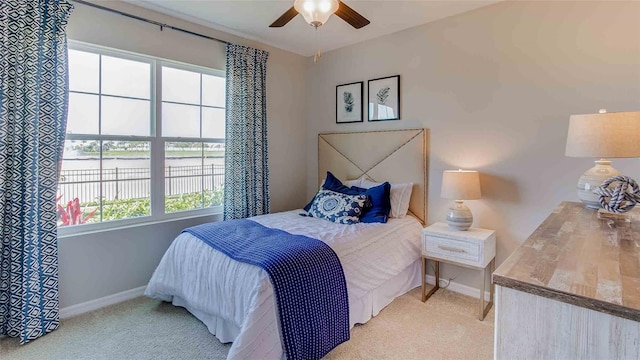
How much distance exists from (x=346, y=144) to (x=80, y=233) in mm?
2726

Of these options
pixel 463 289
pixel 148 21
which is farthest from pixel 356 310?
pixel 148 21

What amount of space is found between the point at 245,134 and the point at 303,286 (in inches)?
81.0

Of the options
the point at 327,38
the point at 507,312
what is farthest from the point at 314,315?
the point at 327,38

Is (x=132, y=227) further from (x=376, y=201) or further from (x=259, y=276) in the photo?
(x=376, y=201)

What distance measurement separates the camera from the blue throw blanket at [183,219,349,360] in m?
1.79

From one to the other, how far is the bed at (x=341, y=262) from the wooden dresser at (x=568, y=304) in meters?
1.22

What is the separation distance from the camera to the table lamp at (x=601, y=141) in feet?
5.42

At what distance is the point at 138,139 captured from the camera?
2.89m

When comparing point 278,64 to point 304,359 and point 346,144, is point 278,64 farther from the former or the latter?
point 304,359

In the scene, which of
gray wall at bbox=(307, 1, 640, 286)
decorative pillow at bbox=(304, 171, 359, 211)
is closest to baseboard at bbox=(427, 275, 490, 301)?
gray wall at bbox=(307, 1, 640, 286)

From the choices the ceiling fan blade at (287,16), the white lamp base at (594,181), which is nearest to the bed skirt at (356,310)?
the white lamp base at (594,181)

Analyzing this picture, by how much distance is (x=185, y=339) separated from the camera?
2162mm

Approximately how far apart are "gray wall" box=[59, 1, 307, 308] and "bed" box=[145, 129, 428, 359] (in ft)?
1.38

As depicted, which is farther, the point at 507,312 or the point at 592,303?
the point at 507,312
